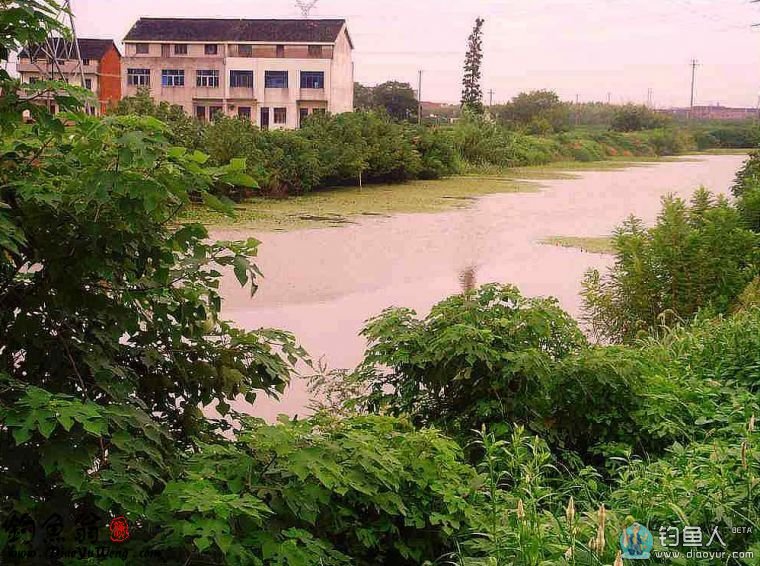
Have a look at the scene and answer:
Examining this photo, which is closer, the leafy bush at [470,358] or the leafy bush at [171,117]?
the leafy bush at [470,358]

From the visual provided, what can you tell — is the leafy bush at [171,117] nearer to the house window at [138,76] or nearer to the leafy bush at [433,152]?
the leafy bush at [433,152]

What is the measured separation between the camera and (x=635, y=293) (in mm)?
4523

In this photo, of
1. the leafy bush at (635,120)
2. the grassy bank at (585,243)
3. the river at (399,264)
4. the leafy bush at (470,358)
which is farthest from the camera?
the leafy bush at (635,120)

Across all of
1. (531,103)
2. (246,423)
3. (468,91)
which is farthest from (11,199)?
(531,103)

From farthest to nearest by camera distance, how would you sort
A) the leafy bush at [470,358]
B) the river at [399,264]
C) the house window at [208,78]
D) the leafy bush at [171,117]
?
1. the house window at [208,78]
2. the leafy bush at [171,117]
3. the river at [399,264]
4. the leafy bush at [470,358]

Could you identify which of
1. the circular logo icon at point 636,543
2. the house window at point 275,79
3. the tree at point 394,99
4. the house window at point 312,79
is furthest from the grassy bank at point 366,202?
the tree at point 394,99

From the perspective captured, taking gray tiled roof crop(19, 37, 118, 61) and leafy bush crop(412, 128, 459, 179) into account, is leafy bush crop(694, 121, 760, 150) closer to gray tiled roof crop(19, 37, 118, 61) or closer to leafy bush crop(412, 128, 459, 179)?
leafy bush crop(412, 128, 459, 179)

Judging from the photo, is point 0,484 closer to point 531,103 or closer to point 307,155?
point 307,155

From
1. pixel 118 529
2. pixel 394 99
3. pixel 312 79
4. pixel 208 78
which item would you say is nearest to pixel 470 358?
pixel 118 529

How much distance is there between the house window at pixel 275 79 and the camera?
24422 millimetres

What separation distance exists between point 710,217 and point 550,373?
2.49m

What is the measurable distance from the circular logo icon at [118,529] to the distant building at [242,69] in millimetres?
23109

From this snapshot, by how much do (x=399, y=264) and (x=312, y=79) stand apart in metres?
17.9

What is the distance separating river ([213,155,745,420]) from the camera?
206 inches
